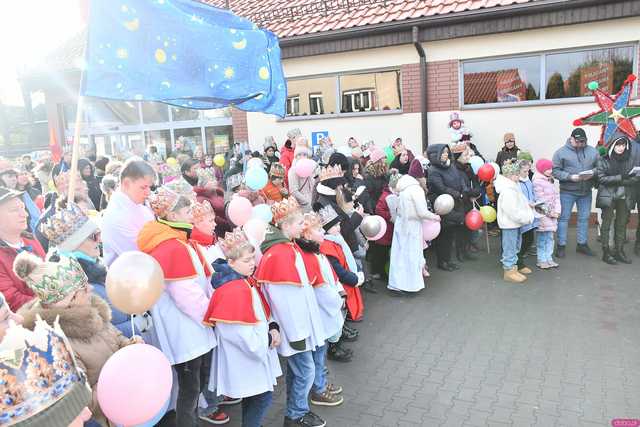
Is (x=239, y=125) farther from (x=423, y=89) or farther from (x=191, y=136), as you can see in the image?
(x=423, y=89)

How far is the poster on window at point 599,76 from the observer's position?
9266mm

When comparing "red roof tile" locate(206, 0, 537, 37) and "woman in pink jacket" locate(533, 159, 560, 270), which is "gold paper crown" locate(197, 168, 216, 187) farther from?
"red roof tile" locate(206, 0, 537, 37)

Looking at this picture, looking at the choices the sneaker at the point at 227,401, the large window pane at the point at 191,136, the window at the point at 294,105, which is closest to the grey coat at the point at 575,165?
the sneaker at the point at 227,401

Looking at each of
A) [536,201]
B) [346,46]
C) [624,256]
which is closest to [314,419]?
[536,201]

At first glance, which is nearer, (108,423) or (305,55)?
(108,423)

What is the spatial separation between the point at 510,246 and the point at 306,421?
4.39 m

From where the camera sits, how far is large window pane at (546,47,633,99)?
9.14 metres

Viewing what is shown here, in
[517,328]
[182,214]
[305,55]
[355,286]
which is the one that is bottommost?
[517,328]

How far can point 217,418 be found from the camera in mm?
4102

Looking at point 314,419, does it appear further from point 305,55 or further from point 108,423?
point 305,55

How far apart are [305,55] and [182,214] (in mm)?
8980

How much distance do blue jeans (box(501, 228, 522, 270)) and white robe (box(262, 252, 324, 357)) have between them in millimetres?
4187

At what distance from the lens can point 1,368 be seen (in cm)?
158

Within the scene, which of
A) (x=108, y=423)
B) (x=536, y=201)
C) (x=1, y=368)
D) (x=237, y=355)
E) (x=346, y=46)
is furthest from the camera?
(x=346, y=46)
